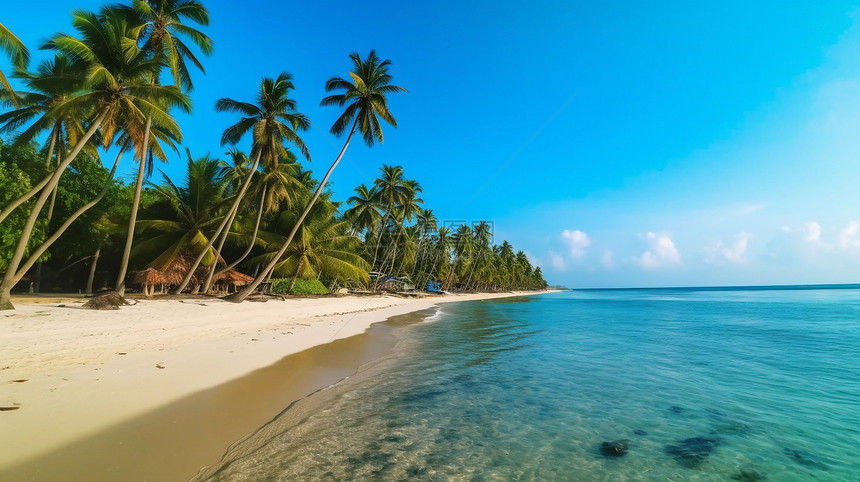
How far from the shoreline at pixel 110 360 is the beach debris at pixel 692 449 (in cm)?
525

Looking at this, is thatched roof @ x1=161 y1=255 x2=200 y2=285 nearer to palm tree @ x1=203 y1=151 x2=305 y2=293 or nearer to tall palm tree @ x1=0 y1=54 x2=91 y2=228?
palm tree @ x1=203 y1=151 x2=305 y2=293

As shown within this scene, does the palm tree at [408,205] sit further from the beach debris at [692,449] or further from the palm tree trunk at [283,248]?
the beach debris at [692,449]

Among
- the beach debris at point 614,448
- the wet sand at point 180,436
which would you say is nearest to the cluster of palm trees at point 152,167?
the wet sand at point 180,436

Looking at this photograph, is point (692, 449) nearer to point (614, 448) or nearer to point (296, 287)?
point (614, 448)

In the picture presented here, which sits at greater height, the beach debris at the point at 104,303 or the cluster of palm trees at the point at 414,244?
the cluster of palm trees at the point at 414,244

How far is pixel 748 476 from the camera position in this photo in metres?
3.85

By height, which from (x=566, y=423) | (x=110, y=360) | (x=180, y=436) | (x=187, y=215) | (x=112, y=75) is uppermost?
(x=112, y=75)

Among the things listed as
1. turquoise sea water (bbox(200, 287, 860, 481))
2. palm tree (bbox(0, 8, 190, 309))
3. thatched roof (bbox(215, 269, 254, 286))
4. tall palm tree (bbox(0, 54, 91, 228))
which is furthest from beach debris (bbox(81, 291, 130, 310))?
thatched roof (bbox(215, 269, 254, 286))

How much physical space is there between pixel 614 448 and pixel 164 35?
2059cm

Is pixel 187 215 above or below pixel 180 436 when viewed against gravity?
above

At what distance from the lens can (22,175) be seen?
43.6 feet

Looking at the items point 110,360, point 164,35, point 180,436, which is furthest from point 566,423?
point 164,35

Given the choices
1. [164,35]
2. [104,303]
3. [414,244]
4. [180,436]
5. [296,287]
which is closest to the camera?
[180,436]

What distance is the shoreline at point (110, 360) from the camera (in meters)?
4.05
